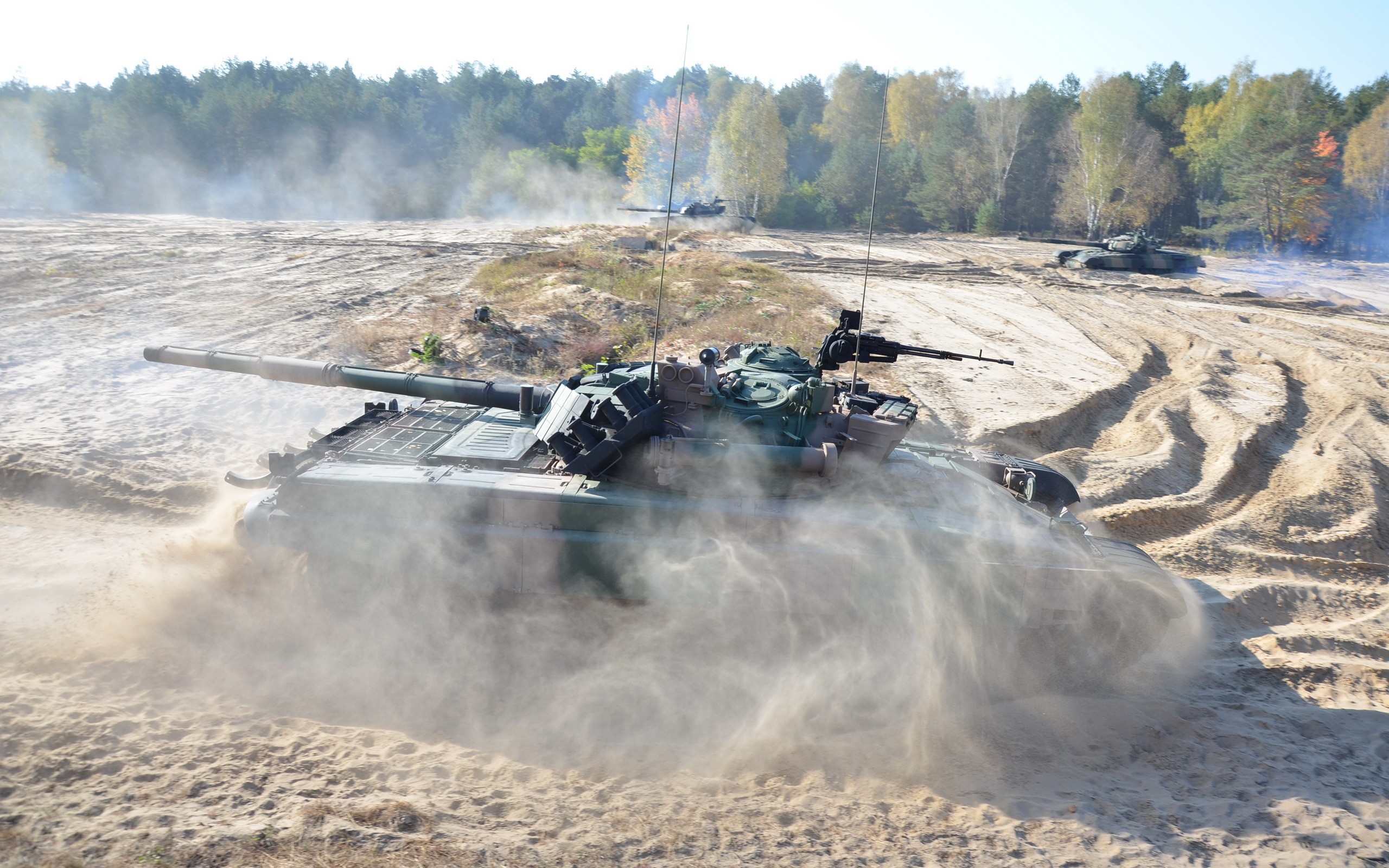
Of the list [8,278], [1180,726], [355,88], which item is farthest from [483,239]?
[355,88]

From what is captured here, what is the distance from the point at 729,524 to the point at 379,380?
4.07 metres

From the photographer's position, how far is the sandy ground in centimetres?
507

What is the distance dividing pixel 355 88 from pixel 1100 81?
Result: 2462 inches

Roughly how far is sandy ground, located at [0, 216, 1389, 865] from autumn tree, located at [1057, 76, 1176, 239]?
31.0 m

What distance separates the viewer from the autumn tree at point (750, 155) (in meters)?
51.2

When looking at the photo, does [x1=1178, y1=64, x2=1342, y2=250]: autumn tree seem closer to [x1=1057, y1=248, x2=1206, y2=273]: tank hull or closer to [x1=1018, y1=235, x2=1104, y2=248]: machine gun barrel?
[x1=1018, y1=235, x2=1104, y2=248]: machine gun barrel

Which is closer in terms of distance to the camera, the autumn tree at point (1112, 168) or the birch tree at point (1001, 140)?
the autumn tree at point (1112, 168)

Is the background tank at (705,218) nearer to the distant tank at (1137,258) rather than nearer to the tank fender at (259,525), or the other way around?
the distant tank at (1137,258)

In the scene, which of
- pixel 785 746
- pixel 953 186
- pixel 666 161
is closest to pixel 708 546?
pixel 785 746

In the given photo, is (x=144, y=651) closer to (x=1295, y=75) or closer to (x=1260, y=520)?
(x=1260, y=520)

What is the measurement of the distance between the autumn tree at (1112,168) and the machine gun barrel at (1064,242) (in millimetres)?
3293

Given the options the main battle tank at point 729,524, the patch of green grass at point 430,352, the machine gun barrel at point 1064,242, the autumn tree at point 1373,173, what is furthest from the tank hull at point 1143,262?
the main battle tank at point 729,524

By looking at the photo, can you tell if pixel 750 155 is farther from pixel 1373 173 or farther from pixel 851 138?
pixel 1373 173

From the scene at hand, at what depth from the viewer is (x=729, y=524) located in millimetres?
6691
